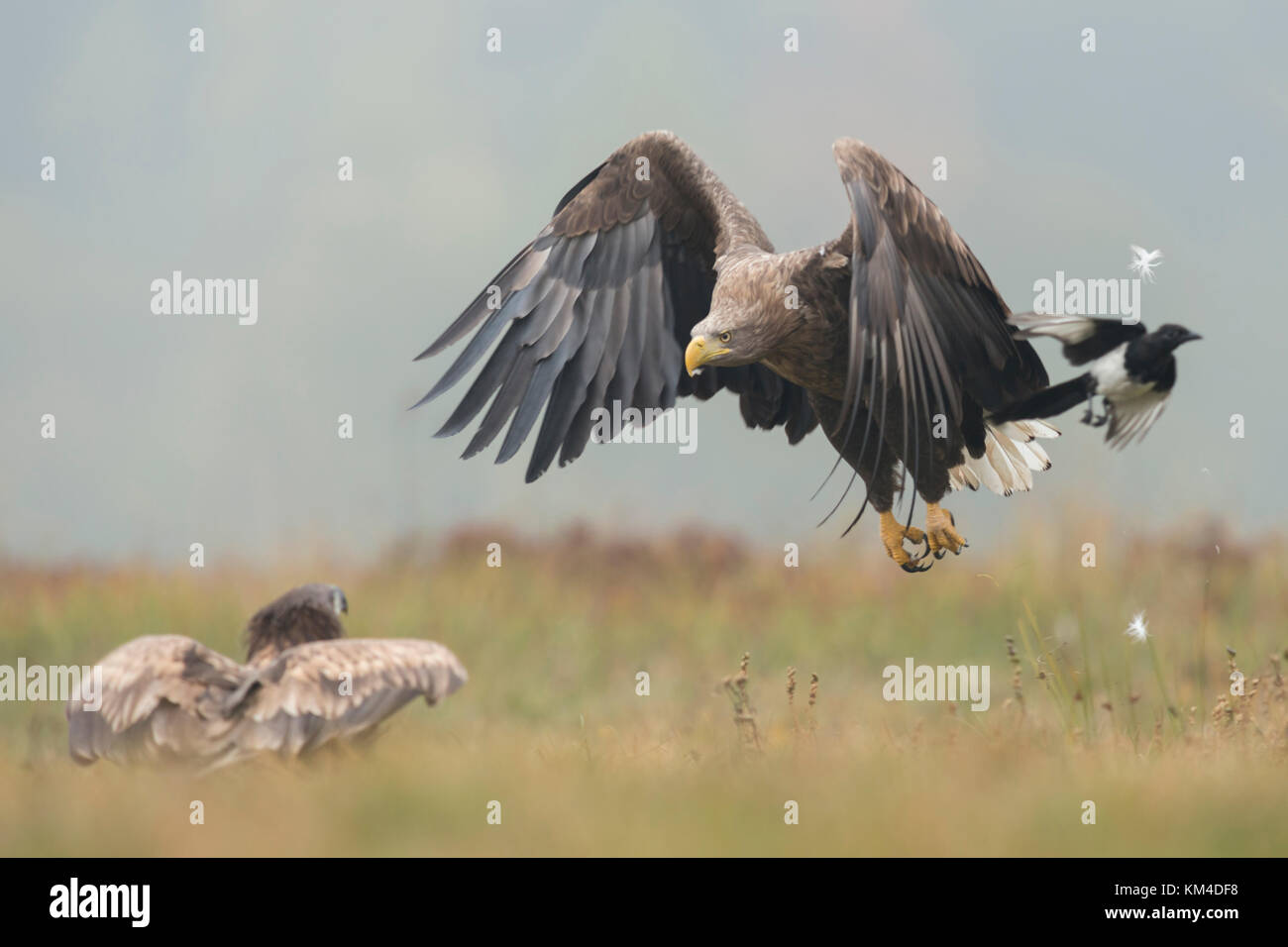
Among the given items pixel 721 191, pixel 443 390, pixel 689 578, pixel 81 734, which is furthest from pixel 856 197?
pixel 689 578

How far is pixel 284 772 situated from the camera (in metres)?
4.43

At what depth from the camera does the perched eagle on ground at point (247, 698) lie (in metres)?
4.54

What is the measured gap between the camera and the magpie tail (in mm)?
5875

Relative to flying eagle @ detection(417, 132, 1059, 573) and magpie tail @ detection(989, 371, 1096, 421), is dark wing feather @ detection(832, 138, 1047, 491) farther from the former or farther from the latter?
magpie tail @ detection(989, 371, 1096, 421)

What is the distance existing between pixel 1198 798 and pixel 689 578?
700 centimetres

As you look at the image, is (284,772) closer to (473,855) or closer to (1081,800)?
(473,855)

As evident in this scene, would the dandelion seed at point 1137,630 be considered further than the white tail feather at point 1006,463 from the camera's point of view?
No

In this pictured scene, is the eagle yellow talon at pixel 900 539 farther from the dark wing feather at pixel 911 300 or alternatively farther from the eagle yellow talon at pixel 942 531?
the dark wing feather at pixel 911 300

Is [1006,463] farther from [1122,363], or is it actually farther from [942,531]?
[1122,363]

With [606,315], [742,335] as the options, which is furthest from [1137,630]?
[606,315]

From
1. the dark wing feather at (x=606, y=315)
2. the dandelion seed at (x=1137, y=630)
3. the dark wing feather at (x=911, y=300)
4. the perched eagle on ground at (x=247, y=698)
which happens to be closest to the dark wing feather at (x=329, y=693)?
the perched eagle on ground at (x=247, y=698)

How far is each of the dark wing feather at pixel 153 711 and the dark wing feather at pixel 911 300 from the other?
245 cm

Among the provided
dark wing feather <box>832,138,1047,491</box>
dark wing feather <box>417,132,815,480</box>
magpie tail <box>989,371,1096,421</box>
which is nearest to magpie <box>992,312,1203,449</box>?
magpie tail <box>989,371,1096,421</box>

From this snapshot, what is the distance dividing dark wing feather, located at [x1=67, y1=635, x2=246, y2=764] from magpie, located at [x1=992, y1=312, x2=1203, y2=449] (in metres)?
3.48
